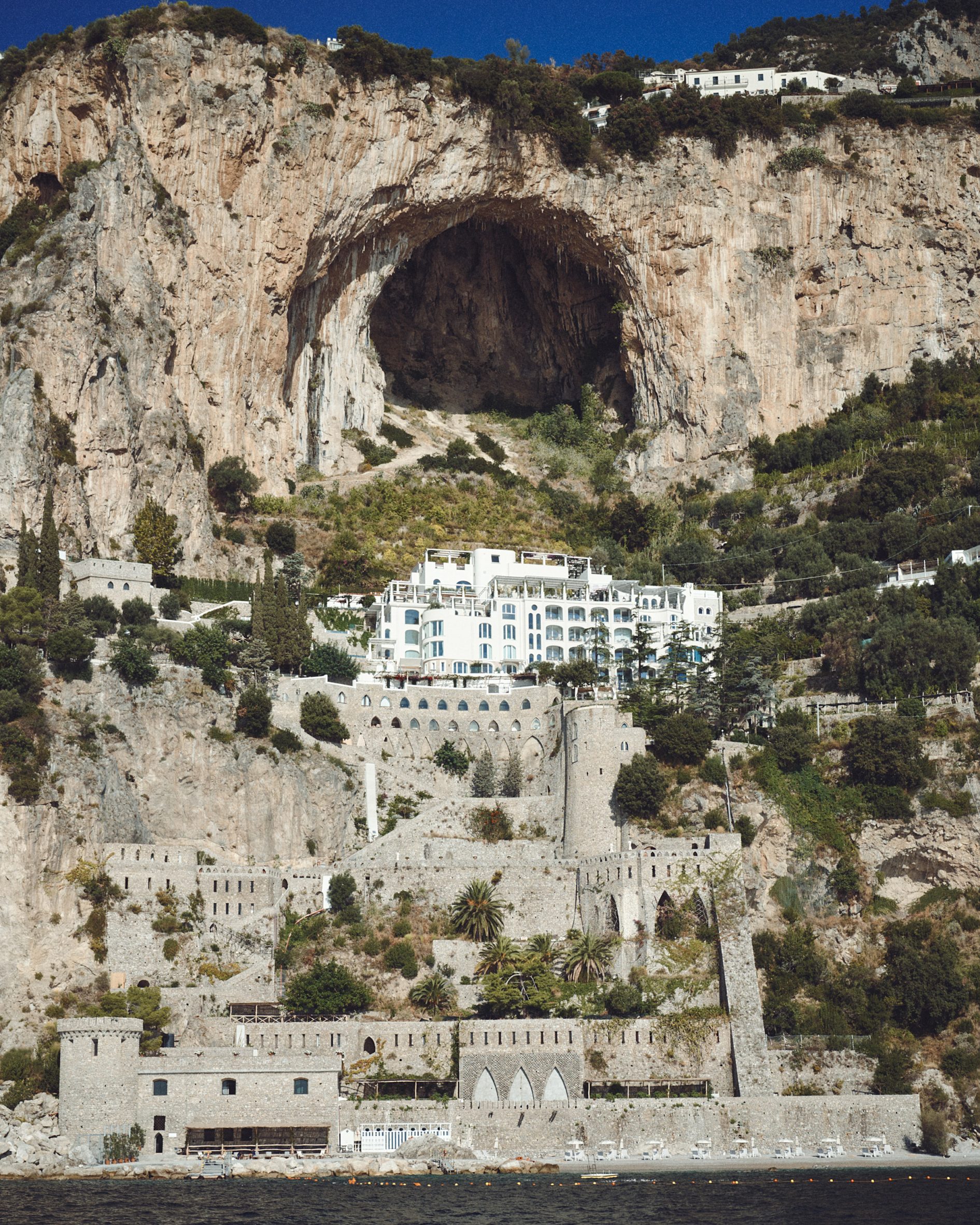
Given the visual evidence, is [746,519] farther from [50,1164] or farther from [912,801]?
[50,1164]

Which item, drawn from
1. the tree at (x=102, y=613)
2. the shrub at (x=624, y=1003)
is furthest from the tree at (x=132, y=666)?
the shrub at (x=624, y=1003)

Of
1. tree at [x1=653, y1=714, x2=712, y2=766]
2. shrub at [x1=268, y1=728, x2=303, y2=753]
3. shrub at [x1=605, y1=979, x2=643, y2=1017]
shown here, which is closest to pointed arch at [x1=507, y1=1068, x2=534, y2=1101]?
shrub at [x1=605, y1=979, x2=643, y2=1017]

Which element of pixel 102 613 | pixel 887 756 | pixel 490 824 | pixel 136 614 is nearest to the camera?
pixel 887 756

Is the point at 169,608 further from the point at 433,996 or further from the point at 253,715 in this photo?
the point at 433,996

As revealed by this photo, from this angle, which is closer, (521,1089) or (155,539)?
(521,1089)

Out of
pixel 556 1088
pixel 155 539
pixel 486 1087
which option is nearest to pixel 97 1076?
pixel 486 1087

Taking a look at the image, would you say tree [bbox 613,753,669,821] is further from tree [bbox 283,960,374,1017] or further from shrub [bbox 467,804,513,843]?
tree [bbox 283,960,374,1017]

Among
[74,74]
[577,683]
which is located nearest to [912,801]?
[577,683]
